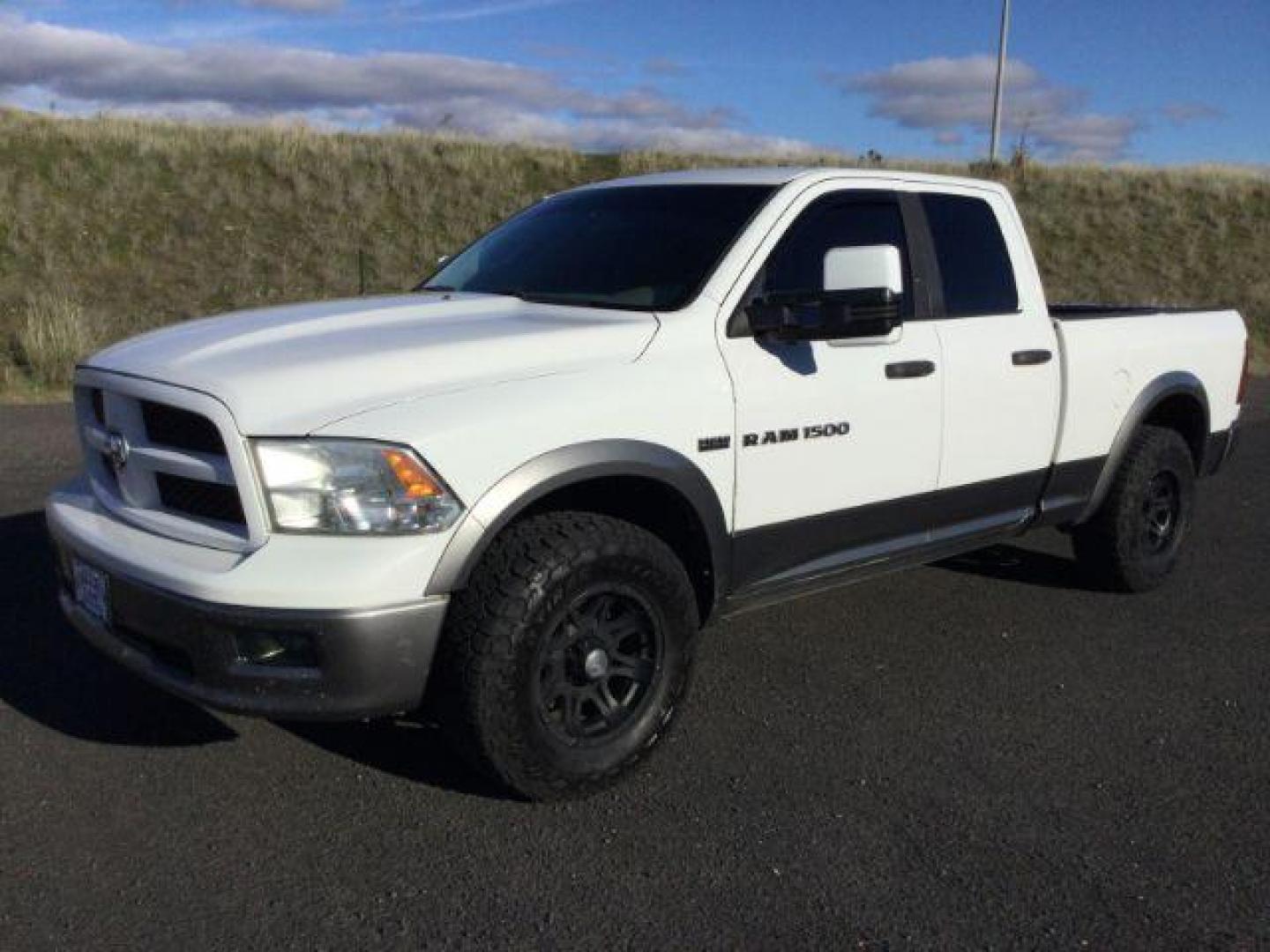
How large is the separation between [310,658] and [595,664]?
857 millimetres

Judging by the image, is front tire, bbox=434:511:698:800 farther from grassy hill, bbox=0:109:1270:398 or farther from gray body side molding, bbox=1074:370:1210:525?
grassy hill, bbox=0:109:1270:398

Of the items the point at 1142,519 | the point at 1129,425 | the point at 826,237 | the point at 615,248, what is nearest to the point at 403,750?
the point at 615,248

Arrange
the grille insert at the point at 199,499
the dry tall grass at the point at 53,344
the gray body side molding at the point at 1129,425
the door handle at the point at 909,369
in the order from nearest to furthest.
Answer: the grille insert at the point at 199,499
the door handle at the point at 909,369
the gray body side molding at the point at 1129,425
the dry tall grass at the point at 53,344

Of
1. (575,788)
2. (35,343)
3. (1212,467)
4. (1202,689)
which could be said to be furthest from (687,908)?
(35,343)

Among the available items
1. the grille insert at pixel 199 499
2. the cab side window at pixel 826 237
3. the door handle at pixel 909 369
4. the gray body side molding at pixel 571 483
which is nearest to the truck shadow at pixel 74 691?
the grille insert at pixel 199 499

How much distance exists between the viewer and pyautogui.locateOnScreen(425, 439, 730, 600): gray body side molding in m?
3.08

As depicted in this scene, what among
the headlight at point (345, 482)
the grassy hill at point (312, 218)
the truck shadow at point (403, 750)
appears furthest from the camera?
the grassy hill at point (312, 218)

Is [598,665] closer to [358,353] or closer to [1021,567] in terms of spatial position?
[358,353]

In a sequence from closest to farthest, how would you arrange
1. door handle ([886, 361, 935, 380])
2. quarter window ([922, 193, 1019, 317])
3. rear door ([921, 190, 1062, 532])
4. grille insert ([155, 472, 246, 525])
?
grille insert ([155, 472, 246, 525])
door handle ([886, 361, 935, 380])
rear door ([921, 190, 1062, 532])
quarter window ([922, 193, 1019, 317])

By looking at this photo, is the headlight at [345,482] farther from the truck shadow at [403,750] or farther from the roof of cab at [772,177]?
the roof of cab at [772,177]

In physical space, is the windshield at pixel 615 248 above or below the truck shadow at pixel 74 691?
above

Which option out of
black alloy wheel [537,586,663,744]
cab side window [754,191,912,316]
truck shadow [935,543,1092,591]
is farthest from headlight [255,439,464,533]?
truck shadow [935,543,1092,591]

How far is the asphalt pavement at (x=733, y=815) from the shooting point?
2.88 m

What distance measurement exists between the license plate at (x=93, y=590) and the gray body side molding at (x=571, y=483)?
997 mm
